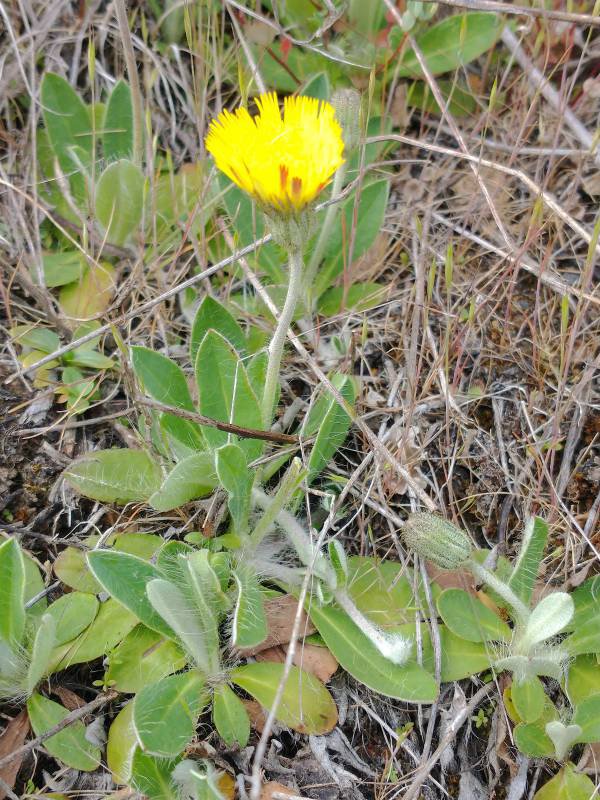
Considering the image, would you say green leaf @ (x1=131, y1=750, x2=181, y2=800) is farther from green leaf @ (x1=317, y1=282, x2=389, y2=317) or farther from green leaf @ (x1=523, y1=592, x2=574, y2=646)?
green leaf @ (x1=317, y1=282, x2=389, y2=317)

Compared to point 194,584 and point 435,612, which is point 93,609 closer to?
point 194,584

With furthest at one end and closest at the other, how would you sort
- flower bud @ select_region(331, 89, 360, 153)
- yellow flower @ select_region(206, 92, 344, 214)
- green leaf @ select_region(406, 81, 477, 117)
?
green leaf @ select_region(406, 81, 477, 117)
flower bud @ select_region(331, 89, 360, 153)
yellow flower @ select_region(206, 92, 344, 214)

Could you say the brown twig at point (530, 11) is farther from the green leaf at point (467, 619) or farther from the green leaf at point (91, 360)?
the green leaf at point (467, 619)

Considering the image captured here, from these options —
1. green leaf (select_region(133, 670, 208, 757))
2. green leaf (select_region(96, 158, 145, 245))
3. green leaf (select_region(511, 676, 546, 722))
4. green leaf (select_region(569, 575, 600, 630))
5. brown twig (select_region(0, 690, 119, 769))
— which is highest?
green leaf (select_region(96, 158, 145, 245))

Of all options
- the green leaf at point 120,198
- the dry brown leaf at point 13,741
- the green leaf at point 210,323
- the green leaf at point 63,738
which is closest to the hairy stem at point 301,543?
the green leaf at point 210,323

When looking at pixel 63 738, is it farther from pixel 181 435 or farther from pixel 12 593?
pixel 181 435

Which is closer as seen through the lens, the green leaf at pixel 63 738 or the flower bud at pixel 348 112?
the green leaf at pixel 63 738

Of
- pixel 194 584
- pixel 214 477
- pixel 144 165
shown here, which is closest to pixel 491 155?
pixel 144 165

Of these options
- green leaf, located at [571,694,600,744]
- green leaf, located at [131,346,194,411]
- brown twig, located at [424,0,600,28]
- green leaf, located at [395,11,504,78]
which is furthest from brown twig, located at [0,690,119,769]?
green leaf, located at [395,11,504,78]
